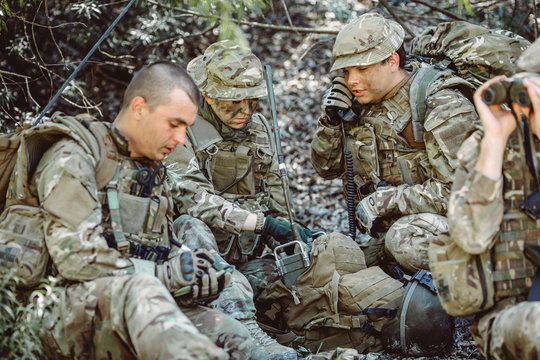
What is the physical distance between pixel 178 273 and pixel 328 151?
9.38 ft

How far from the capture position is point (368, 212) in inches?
229

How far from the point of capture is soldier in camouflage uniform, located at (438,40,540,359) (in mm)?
3569

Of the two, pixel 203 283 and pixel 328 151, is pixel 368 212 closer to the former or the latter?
pixel 328 151

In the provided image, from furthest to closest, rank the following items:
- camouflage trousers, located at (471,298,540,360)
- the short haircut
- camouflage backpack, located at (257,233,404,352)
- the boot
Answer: camouflage backpack, located at (257,233,404,352), the boot, the short haircut, camouflage trousers, located at (471,298,540,360)

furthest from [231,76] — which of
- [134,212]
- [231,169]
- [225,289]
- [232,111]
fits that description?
[134,212]

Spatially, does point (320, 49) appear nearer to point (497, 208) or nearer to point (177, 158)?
point (177, 158)

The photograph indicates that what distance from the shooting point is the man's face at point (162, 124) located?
13.6ft

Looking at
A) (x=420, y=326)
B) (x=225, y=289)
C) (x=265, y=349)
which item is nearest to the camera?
(x=265, y=349)

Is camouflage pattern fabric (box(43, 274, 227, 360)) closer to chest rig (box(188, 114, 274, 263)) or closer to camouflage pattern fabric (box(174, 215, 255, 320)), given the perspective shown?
camouflage pattern fabric (box(174, 215, 255, 320))

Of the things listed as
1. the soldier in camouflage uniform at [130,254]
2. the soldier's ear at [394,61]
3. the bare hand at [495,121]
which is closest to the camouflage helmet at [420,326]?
the soldier in camouflage uniform at [130,254]

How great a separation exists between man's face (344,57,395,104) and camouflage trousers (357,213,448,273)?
1150mm

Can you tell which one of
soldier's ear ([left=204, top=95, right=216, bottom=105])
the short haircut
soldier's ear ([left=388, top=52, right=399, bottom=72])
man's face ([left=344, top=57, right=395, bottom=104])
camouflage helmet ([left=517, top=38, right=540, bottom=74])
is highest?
camouflage helmet ([left=517, top=38, right=540, bottom=74])

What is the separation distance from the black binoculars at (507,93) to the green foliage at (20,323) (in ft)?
8.62

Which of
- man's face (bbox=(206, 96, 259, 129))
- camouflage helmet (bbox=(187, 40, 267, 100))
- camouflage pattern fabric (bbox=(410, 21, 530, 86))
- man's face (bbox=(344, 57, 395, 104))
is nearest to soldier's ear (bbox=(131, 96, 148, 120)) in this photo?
camouflage helmet (bbox=(187, 40, 267, 100))
